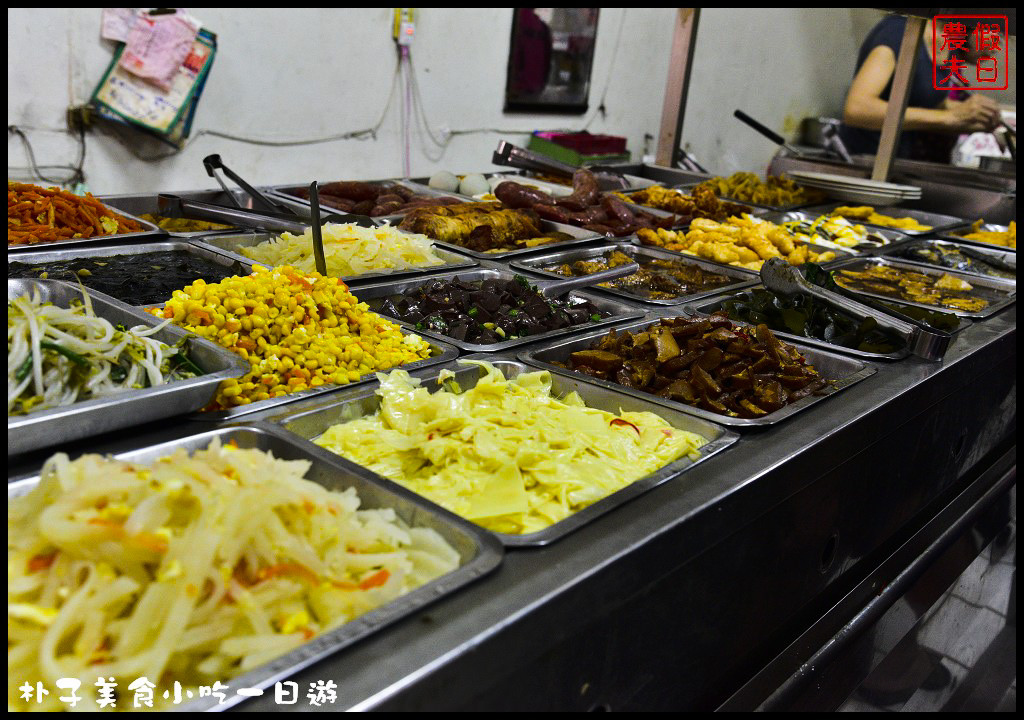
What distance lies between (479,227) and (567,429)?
66.3 inches

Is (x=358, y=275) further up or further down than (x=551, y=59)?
further down

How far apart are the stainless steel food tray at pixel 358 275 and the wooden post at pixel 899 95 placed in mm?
2884

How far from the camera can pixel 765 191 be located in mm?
4715

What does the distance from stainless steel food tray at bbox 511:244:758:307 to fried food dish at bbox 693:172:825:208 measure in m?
1.22

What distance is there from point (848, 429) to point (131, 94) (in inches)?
208

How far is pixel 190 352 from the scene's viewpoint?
1.74 meters

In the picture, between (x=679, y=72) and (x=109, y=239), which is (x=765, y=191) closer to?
(x=679, y=72)

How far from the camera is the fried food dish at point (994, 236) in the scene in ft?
13.9

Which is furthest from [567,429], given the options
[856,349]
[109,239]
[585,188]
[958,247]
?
[958,247]

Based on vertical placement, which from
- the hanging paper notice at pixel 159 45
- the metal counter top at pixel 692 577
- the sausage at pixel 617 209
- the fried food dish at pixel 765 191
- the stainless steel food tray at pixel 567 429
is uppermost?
the hanging paper notice at pixel 159 45

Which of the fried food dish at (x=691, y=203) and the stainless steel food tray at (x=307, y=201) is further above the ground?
the fried food dish at (x=691, y=203)

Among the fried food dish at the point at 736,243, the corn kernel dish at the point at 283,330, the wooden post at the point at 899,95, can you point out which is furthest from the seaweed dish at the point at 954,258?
the corn kernel dish at the point at 283,330

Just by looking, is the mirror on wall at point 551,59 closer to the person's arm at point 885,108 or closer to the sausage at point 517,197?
the person's arm at point 885,108

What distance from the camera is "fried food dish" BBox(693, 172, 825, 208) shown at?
4.68 m
